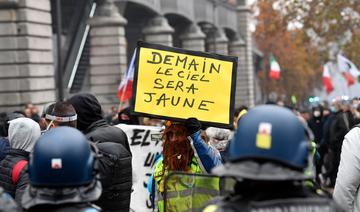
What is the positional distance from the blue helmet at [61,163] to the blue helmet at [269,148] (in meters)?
0.58

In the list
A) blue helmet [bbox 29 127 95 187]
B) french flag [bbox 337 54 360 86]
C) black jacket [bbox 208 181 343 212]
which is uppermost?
blue helmet [bbox 29 127 95 187]

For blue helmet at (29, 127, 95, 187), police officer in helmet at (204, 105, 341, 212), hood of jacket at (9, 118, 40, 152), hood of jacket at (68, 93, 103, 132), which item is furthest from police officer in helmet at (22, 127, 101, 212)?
hood of jacket at (68, 93, 103, 132)

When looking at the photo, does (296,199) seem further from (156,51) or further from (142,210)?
(142,210)

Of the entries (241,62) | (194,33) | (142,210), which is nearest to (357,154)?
(142,210)

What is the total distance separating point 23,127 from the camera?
5.80 metres

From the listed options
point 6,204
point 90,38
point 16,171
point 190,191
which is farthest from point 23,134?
point 90,38

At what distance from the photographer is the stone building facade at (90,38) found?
22031 mm

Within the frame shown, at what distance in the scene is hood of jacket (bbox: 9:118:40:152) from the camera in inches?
226

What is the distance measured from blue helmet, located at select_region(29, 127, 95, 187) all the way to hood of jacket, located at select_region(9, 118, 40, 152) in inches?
92.2

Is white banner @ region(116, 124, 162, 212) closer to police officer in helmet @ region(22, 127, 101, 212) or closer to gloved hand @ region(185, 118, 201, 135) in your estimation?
gloved hand @ region(185, 118, 201, 135)

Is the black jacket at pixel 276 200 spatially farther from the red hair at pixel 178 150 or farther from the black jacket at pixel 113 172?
the red hair at pixel 178 150

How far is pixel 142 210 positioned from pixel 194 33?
35.5 meters

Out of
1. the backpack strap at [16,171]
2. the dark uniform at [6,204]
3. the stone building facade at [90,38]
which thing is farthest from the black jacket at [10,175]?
the stone building facade at [90,38]

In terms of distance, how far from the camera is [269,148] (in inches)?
118
